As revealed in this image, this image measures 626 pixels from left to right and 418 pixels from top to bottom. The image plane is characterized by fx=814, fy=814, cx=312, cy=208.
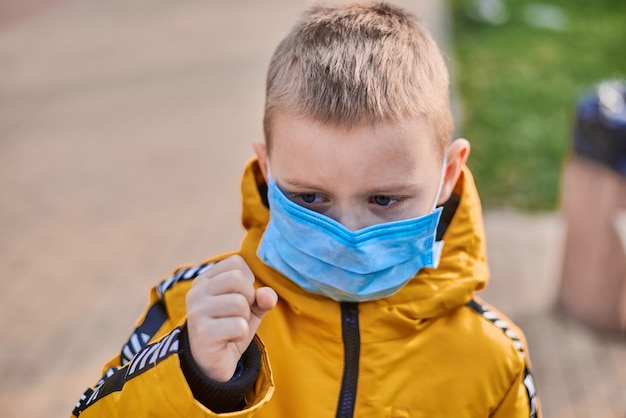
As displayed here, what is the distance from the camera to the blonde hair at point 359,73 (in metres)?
1.79

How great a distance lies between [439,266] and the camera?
2025 millimetres

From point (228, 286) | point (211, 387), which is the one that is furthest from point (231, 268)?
point (211, 387)

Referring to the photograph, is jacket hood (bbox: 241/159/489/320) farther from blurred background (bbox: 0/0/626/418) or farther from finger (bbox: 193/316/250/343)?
blurred background (bbox: 0/0/626/418)

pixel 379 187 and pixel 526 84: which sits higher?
pixel 379 187

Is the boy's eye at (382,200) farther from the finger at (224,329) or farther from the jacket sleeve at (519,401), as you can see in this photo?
the jacket sleeve at (519,401)

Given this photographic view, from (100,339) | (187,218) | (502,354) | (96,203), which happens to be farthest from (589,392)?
(96,203)

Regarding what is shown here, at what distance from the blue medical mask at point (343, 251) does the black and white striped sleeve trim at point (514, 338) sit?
9.1 inches

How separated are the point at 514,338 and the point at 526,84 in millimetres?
6909

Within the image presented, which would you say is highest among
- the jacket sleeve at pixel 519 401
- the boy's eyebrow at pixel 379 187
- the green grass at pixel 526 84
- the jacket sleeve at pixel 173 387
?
the boy's eyebrow at pixel 379 187

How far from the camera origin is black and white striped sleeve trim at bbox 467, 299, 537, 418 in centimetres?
199

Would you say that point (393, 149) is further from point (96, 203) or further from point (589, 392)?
point (96, 203)

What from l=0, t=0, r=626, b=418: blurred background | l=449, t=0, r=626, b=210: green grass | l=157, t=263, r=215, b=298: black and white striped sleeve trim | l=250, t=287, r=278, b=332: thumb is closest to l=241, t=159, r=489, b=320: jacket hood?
l=157, t=263, r=215, b=298: black and white striped sleeve trim

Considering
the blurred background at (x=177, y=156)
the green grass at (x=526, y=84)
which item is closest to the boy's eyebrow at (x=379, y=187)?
the blurred background at (x=177, y=156)

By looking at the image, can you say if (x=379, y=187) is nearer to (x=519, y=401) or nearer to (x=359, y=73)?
(x=359, y=73)
